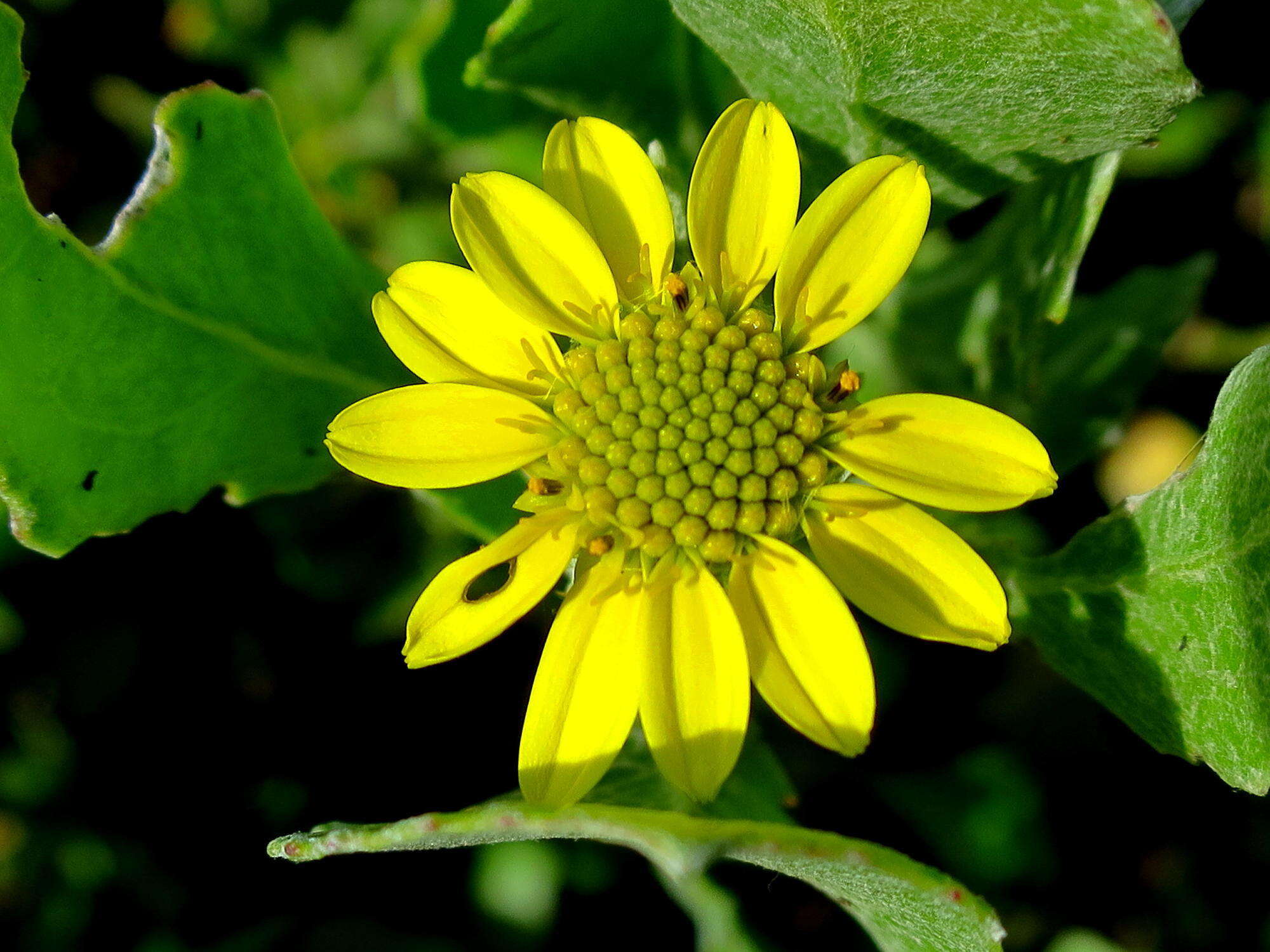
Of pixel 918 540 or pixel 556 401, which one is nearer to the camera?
pixel 918 540

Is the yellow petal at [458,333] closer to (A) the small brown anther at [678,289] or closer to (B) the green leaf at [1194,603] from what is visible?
(A) the small brown anther at [678,289]

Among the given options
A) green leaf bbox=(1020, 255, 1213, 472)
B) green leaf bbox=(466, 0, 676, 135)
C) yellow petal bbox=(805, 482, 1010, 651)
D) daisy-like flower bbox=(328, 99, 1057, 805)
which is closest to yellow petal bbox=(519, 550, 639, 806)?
daisy-like flower bbox=(328, 99, 1057, 805)

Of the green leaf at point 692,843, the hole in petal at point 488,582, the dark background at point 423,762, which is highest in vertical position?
the green leaf at point 692,843

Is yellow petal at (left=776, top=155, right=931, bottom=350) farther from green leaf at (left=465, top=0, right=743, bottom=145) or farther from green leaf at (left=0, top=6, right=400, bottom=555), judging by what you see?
green leaf at (left=0, top=6, right=400, bottom=555)

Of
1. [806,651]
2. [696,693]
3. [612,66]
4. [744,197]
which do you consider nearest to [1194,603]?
[806,651]

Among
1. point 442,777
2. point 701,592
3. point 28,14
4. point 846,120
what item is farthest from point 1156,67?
point 28,14

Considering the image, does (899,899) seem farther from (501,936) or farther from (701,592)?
(501,936)

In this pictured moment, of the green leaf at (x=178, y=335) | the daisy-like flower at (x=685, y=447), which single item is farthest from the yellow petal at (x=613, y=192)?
the green leaf at (x=178, y=335)
